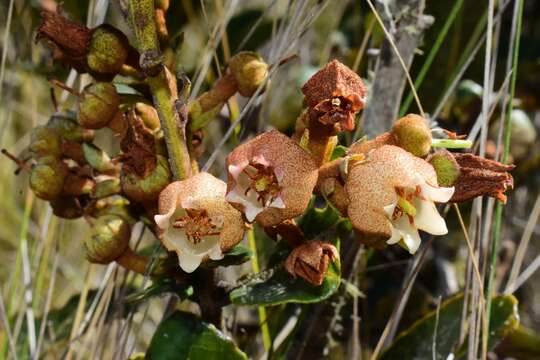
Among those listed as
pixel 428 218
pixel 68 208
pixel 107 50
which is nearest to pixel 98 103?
pixel 107 50

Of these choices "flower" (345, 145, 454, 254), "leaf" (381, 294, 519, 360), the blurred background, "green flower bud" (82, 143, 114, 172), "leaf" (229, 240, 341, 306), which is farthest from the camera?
the blurred background

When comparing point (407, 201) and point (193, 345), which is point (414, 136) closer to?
point (407, 201)

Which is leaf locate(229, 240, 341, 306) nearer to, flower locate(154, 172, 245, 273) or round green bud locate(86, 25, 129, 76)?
flower locate(154, 172, 245, 273)

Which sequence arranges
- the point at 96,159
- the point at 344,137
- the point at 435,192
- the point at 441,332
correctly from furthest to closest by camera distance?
the point at 344,137 < the point at 441,332 < the point at 96,159 < the point at 435,192

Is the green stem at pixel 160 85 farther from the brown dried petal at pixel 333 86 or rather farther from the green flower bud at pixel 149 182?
the brown dried petal at pixel 333 86

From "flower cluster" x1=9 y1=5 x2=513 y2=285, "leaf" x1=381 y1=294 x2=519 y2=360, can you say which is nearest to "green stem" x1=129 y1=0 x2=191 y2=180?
"flower cluster" x1=9 y1=5 x2=513 y2=285

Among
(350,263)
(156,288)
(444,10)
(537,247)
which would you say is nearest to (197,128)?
(156,288)

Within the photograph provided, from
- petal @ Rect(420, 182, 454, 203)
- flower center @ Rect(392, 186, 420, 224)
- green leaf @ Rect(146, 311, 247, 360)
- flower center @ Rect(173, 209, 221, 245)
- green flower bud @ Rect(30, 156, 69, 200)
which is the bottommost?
green leaf @ Rect(146, 311, 247, 360)

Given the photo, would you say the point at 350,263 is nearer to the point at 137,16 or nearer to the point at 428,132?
the point at 428,132
